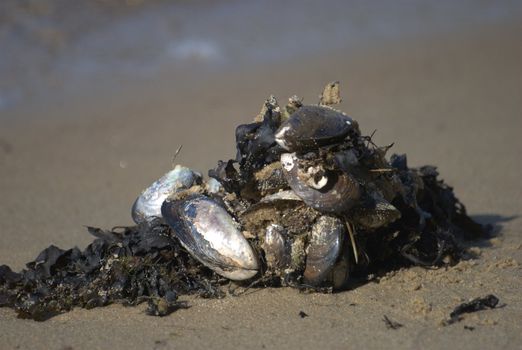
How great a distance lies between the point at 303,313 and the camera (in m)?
3.30

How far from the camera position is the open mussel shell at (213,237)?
339 centimetres

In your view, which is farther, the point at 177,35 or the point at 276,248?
the point at 177,35

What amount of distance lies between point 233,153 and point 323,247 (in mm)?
3399

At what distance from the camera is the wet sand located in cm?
320

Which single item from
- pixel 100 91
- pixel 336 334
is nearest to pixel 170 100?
Result: pixel 100 91

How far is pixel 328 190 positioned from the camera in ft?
10.9

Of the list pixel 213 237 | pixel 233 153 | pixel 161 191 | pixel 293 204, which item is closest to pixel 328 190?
pixel 293 204

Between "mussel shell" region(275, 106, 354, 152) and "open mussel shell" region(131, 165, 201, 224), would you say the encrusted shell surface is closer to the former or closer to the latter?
"mussel shell" region(275, 106, 354, 152)

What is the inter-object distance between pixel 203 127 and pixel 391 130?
5.76 feet

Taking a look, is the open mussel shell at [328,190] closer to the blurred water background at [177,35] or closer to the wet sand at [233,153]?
the wet sand at [233,153]

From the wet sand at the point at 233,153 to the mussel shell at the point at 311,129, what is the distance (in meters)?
0.70

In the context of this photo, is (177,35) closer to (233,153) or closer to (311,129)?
(233,153)

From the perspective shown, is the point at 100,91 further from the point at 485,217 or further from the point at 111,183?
the point at 485,217

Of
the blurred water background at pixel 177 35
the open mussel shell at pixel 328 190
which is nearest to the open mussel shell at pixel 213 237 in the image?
the open mussel shell at pixel 328 190
